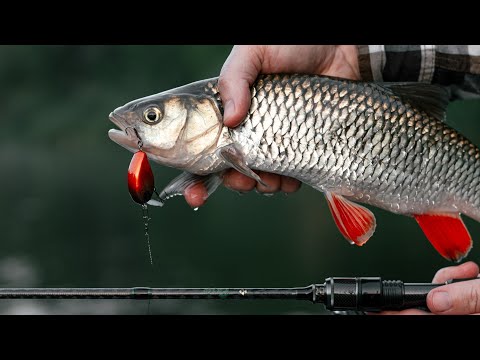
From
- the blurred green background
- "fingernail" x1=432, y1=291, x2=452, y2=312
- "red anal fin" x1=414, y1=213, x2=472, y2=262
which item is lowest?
"fingernail" x1=432, y1=291, x2=452, y2=312

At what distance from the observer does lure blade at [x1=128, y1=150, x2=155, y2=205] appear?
6.69 ft

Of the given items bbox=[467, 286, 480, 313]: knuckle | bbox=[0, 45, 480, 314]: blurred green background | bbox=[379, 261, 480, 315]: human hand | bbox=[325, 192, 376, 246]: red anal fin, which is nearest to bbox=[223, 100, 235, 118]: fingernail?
bbox=[325, 192, 376, 246]: red anal fin

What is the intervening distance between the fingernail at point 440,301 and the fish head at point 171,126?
0.82m

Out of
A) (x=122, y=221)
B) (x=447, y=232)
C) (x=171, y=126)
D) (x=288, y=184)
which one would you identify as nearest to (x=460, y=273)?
(x=447, y=232)

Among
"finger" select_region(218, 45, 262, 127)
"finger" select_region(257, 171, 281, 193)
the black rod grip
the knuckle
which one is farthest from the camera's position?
"finger" select_region(257, 171, 281, 193)

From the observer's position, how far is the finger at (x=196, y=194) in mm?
2379

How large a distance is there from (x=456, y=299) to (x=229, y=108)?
89 centimetres

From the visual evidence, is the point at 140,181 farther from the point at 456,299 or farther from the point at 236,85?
the point at 456,299

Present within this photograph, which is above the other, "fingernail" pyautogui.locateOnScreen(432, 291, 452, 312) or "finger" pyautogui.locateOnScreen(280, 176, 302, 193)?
"finger" pyautogui.locateOnScreen(280, 176, 302, 193)

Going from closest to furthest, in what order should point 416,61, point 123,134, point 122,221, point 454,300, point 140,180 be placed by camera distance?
1. point 454,300
2. point 140,180
3. point 123,134
4. point 416,61
5. point 122,221

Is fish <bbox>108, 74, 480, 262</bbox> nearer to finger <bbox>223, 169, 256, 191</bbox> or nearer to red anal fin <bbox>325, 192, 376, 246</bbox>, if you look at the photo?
red anal fin <bbox>325, 192, 376, 246</bbox>

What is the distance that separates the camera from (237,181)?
98.4 inches

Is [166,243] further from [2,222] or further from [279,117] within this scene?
[279,117]

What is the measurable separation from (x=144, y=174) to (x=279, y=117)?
461 millimetres
